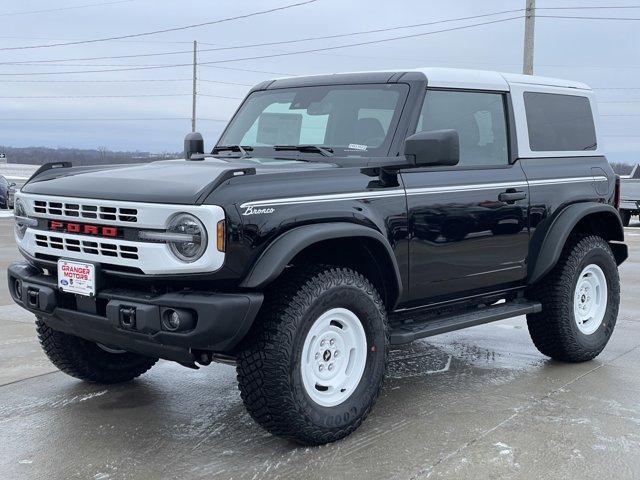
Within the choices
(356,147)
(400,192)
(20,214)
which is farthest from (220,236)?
(20,214)

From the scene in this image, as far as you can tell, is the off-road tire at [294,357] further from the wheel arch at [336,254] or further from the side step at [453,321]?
the side step at [453,321]

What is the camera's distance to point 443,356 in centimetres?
625

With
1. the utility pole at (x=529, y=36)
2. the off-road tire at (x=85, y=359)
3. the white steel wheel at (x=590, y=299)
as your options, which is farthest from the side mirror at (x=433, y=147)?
the utility pole at (x=529, y=36)

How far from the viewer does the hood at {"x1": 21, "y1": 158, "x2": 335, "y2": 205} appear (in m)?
3.90

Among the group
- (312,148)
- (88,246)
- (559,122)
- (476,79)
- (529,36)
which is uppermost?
Result: (529,36)

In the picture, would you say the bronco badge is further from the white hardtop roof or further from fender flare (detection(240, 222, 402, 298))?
the white hardtop roof

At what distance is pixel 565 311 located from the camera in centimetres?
587

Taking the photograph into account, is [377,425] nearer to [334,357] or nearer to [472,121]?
[334,357]

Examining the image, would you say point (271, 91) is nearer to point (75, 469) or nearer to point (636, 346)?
point (75, 469)

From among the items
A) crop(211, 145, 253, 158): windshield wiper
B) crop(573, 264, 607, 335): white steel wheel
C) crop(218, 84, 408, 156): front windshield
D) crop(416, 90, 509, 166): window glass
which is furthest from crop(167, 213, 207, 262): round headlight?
crop(573, 264, 607, 335): white steel wheel

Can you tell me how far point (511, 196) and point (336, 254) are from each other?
58.6 inches

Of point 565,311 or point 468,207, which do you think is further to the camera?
point 565,311

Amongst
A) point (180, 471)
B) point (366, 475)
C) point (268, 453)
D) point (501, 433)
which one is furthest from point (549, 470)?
point (180, 471)

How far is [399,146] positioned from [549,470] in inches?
79.3
